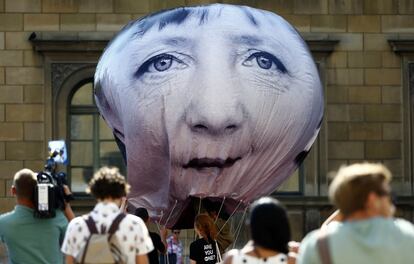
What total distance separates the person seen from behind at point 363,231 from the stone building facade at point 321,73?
765 inches

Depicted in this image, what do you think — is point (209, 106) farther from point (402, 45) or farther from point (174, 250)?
point (402, 45)

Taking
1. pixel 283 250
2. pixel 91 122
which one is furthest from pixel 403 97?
pixel 283 250

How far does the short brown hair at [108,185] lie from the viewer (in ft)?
29.4

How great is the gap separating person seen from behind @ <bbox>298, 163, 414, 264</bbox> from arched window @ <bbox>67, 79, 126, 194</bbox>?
19911 mm

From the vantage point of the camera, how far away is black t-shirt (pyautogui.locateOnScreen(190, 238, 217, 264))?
43.1ft

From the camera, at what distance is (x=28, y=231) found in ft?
33.8

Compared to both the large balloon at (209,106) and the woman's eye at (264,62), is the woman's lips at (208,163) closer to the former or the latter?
the large balloon at (209,106)

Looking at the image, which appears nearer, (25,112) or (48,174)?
(48,174)

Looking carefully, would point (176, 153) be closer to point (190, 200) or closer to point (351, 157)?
point (190, 200)

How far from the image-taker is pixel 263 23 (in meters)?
14.8

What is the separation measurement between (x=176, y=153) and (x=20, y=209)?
3994 millimetres

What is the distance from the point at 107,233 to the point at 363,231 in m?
1.90

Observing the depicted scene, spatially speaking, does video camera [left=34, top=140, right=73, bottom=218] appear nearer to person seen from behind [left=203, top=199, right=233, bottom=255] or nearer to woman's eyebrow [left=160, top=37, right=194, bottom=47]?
person seen from behind [left=203, top=199, right=233, bottom=255]

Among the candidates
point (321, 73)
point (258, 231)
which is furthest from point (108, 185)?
point (321, 73)
